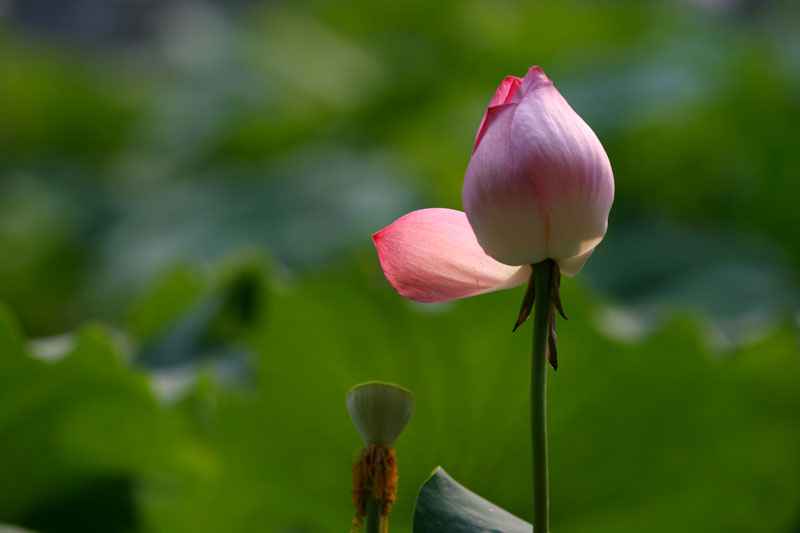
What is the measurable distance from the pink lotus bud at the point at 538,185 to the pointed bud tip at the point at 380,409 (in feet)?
0.11

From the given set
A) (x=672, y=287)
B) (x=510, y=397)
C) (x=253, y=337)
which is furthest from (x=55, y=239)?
(x=510, y=397)

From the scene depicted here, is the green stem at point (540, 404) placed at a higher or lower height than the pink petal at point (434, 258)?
lower

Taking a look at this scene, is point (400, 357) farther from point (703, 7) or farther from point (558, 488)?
point (703, 7)

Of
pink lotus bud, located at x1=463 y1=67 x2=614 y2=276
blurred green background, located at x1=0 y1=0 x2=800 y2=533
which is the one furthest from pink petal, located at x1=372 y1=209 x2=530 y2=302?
blurred green background, located at x1=0 y1=0 x2=800 y2=533

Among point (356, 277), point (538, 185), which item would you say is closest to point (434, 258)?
point (538, 185)

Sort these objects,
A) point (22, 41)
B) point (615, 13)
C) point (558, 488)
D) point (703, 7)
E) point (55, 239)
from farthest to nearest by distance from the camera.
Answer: point (22, 41), point (703, 7), point (615, 13), point (55, 239), point (558, 488)

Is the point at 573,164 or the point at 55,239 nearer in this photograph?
the point at 573,164

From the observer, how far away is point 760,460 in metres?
0.33

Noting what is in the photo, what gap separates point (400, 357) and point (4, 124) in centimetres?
167

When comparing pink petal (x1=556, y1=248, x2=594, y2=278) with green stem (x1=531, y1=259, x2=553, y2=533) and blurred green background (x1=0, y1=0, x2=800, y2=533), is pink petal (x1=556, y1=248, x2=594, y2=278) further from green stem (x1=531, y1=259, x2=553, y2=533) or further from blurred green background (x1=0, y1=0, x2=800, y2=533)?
blurred green background (x1=0, y1=0, x2=800, y2=533)

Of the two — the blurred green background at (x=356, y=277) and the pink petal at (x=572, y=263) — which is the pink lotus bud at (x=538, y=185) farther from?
the blurred green background at (x=356, y=277)

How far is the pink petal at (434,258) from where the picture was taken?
14 cm

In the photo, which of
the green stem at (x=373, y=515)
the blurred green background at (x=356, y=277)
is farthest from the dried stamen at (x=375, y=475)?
the blurred green background at (x=356, y=277)

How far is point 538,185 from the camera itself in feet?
0.44
